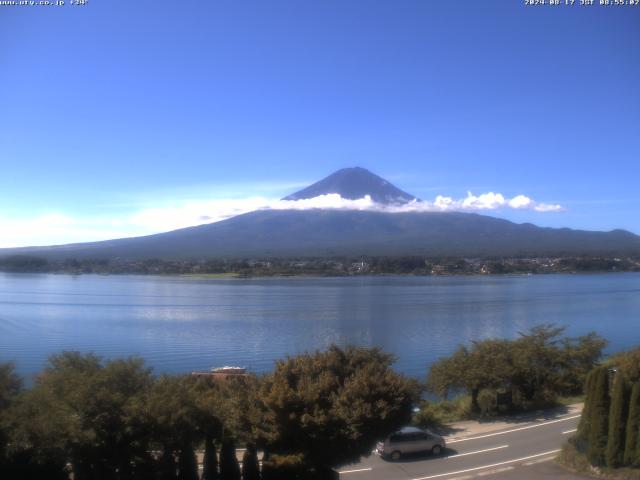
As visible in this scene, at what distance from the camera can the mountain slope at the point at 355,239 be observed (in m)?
95.5

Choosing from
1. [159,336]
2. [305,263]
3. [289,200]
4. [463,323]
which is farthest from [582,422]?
[289,200]

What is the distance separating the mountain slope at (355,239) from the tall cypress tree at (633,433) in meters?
80.7

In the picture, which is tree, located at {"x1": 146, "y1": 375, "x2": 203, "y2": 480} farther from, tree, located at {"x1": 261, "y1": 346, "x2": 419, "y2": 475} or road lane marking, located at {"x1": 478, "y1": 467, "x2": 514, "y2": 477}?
road lane marking, located at {"x1": 478, "y1": 467, "x2": 514, "y2": 477}

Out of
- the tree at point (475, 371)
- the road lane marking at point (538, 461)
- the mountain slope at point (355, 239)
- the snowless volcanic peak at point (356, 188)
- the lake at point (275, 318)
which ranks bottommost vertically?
the lake at point (275, 318)

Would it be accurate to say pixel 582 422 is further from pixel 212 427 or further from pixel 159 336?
pixel 159 336

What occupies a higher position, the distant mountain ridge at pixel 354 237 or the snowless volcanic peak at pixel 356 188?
the snowless volcanic peak at pixel 356 188

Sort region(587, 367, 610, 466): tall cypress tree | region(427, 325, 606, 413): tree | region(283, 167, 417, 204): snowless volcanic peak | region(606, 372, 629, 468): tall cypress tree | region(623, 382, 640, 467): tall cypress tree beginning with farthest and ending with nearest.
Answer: region(283, 167, 417, 204): snowless volcanic peak < region(427, 325, 606, 413): tree < region(587, 367, 610, 466): tall cypress tree < region(606, 372, 629, 468): tall cypress tree < region(623, 382, 640, 467): tall cypress tree

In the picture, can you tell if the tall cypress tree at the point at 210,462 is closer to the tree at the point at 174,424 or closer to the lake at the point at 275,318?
the tree at the point at 174,424

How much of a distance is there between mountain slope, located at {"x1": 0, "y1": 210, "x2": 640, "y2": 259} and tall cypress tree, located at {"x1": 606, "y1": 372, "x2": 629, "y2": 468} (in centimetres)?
8051

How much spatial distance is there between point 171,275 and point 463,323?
46.8 metres

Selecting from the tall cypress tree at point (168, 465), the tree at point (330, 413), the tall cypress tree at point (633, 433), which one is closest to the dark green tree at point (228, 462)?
the tree at point (330, 413)

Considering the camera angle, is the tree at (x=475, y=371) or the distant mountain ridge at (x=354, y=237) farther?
the distant mountain ridge at (x=354, y=237)

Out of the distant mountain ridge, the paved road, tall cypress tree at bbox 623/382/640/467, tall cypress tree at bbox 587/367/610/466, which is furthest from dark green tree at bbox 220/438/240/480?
the distant mountain ridge

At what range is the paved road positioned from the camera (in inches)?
345
